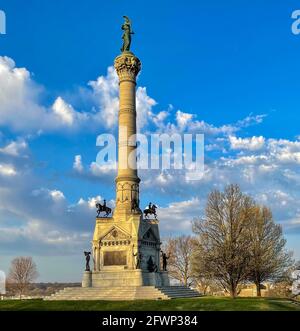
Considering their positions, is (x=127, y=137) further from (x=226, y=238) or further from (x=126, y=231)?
(x=226, y=238)

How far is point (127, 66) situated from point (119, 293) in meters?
24.6

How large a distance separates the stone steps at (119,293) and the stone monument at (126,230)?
2.44 m

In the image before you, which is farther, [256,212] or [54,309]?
[256,212]

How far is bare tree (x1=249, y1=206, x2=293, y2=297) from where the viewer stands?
47.9m

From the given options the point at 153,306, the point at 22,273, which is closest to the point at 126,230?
the point at 153,306

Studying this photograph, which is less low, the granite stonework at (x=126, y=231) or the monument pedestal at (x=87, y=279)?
the granite stonework at (x=126, y=231)

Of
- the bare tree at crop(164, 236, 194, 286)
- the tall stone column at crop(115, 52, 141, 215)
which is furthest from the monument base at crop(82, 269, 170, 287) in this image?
the bare tree at crop(164, 236, 194, 286)

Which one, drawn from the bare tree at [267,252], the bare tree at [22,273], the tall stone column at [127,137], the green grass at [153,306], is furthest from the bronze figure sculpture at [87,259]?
the bare tree at [22,273]

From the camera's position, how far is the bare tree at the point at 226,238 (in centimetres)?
4288

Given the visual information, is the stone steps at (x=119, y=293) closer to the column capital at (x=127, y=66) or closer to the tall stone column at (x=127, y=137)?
the tall stone column at (x=127, y=137)

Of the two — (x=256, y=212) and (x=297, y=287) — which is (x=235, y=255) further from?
(x=297, y=287)
